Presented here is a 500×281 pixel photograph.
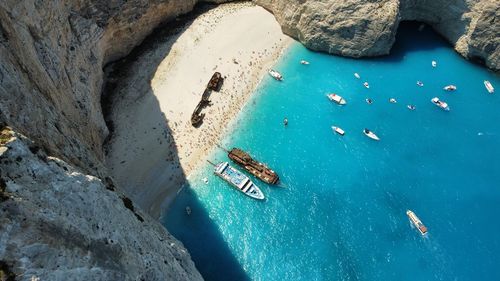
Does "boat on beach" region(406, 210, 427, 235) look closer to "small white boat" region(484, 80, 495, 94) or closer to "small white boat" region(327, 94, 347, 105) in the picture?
"small white boat" region(327, 94, 347, 105)

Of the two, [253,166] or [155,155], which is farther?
[155,155]

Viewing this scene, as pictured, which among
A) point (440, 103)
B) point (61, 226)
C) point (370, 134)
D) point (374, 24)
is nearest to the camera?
point (61, 226)

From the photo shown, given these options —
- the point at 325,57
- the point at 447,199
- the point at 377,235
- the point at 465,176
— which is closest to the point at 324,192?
the point at 377,235

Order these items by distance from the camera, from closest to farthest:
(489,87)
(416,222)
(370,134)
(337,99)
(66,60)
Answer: (66,60) → (416,222) → (370,134) → (337,99) → (489,87)

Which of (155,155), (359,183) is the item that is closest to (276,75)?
(359,183)

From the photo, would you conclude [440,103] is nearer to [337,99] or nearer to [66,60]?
[337,99]

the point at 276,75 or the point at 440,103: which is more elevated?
the point at 440,103

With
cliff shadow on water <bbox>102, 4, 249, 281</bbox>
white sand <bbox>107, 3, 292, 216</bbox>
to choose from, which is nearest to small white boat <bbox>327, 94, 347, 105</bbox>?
white sand <bbox>107, 3, 292, 216</bbox>
